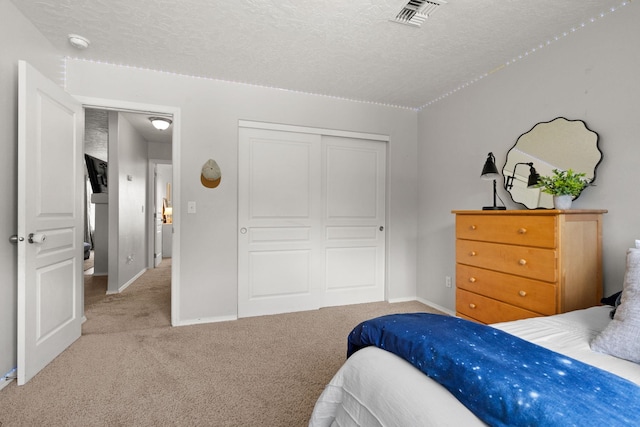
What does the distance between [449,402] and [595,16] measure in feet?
8.72

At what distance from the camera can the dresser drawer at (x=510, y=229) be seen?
6.14ft

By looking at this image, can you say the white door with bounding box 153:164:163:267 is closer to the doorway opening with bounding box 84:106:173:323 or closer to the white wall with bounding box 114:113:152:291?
the doorway opening with bounding box 84:106:173:323

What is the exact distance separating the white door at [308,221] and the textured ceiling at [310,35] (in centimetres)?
76

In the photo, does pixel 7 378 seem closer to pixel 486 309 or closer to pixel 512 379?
pixel 512 379

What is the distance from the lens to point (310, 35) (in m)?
2.37

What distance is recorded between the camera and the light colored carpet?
171cm

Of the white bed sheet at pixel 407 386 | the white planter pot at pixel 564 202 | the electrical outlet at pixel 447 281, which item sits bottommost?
the electrical outlet at pixel 447 281

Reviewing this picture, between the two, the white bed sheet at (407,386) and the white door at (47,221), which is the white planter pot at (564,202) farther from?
the white door at (47,221)

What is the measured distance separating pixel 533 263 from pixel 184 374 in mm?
2331

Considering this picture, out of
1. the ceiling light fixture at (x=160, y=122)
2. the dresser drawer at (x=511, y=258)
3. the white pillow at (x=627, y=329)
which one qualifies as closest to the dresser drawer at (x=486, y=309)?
the dresser drawer at (x=511, y=258)

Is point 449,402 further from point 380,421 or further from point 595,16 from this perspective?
point 595,16

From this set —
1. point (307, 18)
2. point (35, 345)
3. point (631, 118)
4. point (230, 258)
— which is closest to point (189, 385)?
point (35, 345)

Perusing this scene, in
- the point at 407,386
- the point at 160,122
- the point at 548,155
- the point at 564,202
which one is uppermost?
the point at 160,122

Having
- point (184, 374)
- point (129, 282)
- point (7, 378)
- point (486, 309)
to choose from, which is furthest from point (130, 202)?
point (486, 309)
